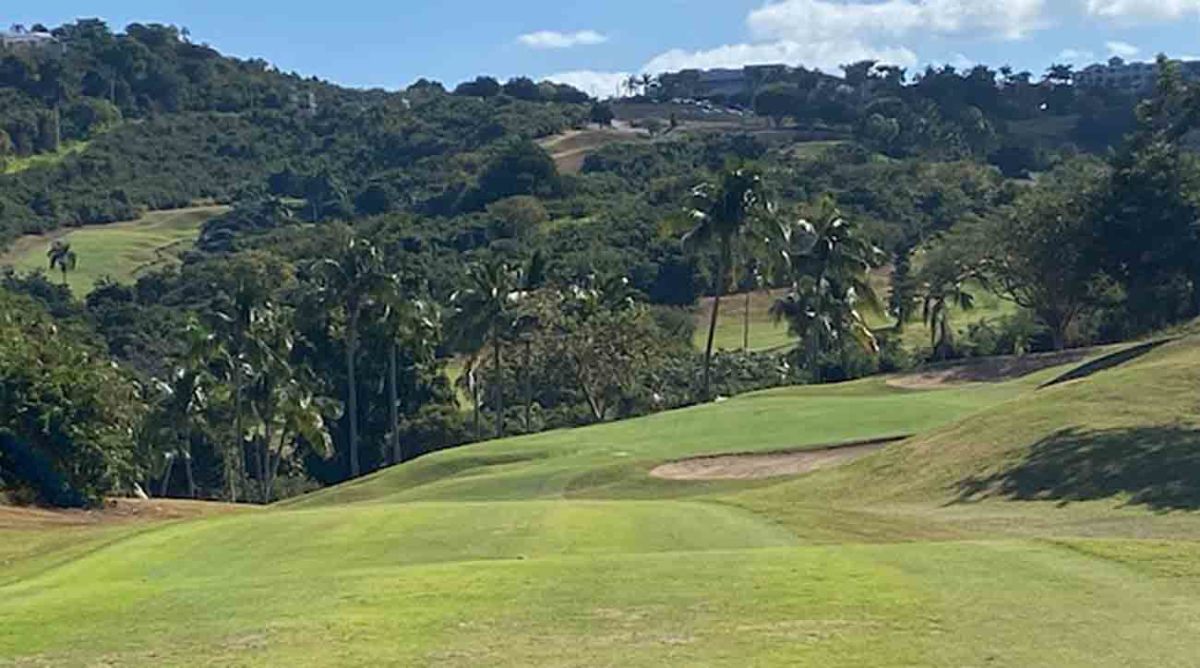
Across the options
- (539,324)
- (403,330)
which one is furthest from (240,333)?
(539,324)

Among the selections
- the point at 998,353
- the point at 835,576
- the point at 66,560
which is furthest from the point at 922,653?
the point at 998,353

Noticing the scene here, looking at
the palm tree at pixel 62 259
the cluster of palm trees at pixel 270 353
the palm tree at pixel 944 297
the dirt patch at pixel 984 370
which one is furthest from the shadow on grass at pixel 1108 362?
the palm tree at pixel 62 259

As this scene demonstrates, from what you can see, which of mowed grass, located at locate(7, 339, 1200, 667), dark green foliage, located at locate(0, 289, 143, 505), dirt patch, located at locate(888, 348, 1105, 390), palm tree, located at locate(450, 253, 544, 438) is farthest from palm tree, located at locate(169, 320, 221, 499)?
mowed grass, located at locate(7, 339, 1200, 667)

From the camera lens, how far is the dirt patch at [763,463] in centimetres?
3531

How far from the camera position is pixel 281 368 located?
6756 centimetres

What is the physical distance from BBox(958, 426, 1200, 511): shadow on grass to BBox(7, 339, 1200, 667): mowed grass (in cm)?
10

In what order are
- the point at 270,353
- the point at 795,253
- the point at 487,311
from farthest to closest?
the point at 487,311 → the point at 795,253 → the point at 270,353

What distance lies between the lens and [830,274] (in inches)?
2793

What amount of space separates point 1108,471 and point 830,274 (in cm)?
4644

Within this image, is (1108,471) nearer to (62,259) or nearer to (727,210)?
(727,210)

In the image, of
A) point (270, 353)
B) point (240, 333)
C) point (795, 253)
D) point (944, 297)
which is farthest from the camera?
point (944, 297)

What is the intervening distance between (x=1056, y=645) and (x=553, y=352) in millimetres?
62194

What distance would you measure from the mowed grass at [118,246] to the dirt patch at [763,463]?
345ft

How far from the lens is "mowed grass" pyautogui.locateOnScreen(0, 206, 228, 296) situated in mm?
141750
